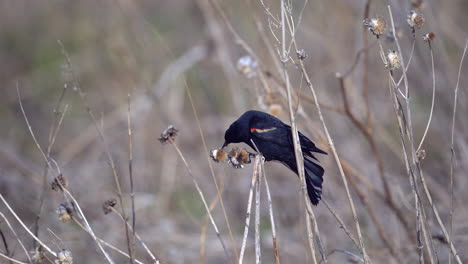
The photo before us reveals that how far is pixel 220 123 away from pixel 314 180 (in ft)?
13.4

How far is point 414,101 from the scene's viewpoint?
7027 mm

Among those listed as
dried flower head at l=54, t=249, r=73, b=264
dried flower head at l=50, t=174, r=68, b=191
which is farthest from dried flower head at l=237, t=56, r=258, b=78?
dried flower head at l=54, t=249, r=73, b=264

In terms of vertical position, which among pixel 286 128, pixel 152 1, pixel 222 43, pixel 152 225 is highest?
pixel 152 1

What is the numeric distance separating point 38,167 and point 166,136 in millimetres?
4582

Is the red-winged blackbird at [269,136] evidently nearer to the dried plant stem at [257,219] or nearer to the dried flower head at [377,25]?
the dried plant stem at [257,219]

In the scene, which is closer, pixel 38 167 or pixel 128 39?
pixel 38 167

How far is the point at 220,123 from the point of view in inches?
281

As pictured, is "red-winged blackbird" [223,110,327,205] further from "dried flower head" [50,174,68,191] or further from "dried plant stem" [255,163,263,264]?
"dried flower head" [50,174,68,191]

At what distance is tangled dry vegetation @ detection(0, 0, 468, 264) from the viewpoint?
14.0ft

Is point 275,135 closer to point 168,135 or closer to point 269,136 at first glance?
point 269,136

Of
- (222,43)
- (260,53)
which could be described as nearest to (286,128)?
(260,53)

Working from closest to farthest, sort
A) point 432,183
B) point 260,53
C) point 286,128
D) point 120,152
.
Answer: point 286,128
point 432,183
point 260,53
point 120,152

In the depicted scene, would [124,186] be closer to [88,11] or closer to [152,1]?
[88,11]

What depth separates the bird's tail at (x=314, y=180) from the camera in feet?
10.1
